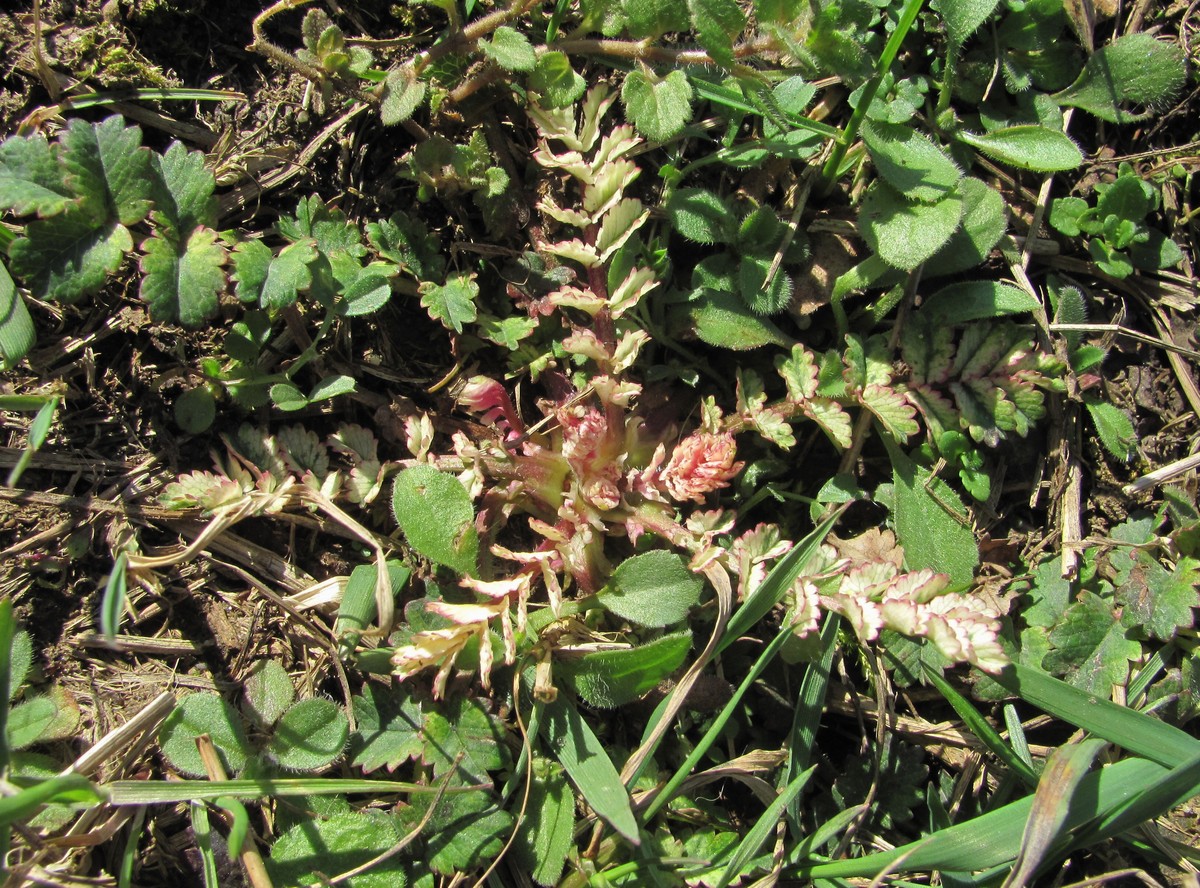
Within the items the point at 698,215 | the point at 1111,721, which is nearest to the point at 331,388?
the point at 698,215

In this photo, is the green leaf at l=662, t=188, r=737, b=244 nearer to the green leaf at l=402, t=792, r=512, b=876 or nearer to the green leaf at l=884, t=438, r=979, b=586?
the green leaf at l=884, t=438, r=979, b=586

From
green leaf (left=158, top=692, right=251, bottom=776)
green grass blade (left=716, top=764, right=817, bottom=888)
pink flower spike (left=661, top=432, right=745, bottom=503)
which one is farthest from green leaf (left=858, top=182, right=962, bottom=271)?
green leaf (left=158, top=692, right=251, bottom=776)

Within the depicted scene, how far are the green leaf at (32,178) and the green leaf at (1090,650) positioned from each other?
325 cm

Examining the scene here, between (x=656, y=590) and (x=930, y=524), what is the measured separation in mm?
943

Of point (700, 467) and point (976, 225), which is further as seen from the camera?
point (976, 225)

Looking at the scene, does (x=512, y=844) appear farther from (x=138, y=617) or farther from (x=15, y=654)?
(x=15, y=654)

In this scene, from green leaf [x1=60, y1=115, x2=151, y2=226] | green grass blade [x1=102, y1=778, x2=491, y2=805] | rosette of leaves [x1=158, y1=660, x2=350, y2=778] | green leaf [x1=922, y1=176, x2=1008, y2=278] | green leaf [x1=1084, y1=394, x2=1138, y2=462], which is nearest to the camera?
green grass blade [x1=102, y1=778, x2=491, y2=805]

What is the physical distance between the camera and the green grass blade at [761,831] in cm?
239

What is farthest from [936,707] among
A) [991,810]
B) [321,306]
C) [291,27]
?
Answer: [291,27]

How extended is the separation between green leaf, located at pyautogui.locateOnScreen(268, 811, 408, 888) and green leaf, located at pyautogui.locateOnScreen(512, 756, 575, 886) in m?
0.37

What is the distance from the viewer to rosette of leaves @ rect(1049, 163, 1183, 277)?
9.27ft

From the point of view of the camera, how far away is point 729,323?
269 centimetres

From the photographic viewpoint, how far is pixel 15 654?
2477 millimetres

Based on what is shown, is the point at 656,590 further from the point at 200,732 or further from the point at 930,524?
the point at 200,732
